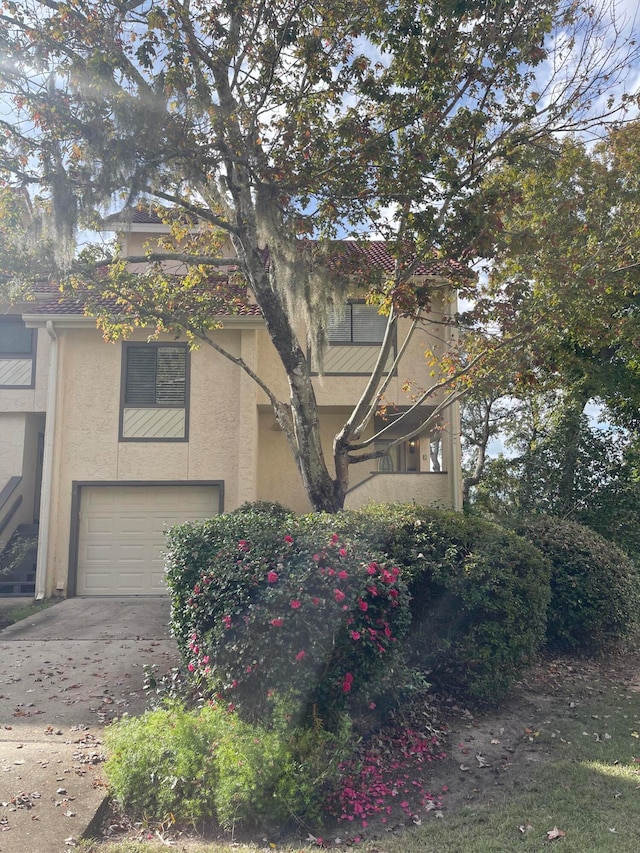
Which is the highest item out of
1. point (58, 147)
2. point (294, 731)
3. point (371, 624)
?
point (58, 147)

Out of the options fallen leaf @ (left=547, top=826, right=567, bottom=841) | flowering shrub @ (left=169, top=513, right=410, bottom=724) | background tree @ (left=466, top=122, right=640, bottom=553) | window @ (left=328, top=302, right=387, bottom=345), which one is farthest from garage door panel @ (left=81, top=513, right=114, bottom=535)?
fallen leaf @ (left=547, top=826, right=567, bottom=841)

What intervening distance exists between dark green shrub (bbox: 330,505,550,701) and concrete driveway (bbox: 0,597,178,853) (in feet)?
9.30

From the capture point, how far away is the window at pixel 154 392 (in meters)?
13.2

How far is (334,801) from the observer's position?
457cm

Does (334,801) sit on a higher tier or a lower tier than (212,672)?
lower

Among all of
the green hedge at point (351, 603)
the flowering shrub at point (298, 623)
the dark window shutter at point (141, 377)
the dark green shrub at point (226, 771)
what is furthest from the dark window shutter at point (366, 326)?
the dark green shrub at point (226, 771)

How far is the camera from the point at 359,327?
13883 millimetres

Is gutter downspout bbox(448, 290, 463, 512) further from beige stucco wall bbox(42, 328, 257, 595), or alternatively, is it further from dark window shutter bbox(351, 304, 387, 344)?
beige stucco wall bbox(42, 328, 257, 595)

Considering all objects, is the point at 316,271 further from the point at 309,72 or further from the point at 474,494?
the point at 474,494

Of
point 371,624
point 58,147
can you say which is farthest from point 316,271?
point 371,624

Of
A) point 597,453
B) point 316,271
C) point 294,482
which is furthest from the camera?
point 294,482

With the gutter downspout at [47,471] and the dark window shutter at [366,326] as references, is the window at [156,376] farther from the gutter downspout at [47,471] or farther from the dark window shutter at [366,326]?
the dark window shutter at [366,326]

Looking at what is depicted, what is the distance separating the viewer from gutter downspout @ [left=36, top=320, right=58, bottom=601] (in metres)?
12.5

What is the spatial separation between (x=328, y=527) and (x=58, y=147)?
5.12 metres
